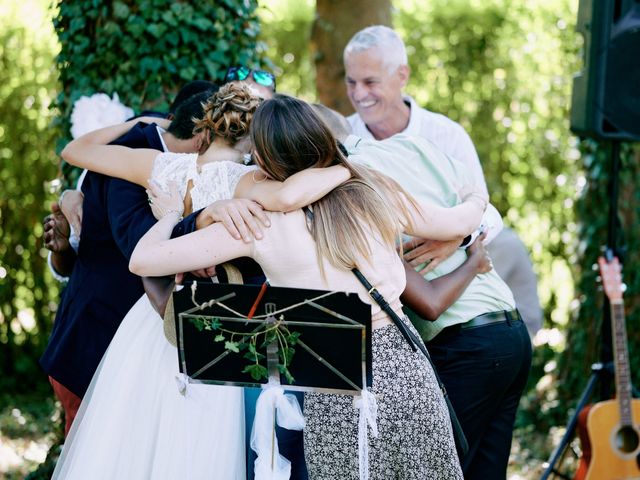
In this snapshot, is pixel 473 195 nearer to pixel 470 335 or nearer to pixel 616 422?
pixel 470 335

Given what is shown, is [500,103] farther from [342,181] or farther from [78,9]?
[342,181]

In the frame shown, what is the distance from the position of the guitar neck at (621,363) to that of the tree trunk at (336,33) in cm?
314

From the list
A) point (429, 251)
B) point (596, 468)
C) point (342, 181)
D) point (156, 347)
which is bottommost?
point (596, 468)

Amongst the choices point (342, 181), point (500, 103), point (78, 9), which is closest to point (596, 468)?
point (342, 181)

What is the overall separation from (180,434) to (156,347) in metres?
0.29

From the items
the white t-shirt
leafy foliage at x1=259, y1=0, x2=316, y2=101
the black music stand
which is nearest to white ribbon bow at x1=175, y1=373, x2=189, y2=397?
the black music stand

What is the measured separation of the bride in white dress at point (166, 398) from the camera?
2.99 metres

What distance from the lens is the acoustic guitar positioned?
384cm

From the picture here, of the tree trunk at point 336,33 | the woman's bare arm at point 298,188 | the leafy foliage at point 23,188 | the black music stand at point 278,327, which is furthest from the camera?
the leafy foliage at point 23,188

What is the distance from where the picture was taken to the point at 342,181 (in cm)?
273

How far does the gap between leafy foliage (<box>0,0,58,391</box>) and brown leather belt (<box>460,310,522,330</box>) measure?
17.5 feet

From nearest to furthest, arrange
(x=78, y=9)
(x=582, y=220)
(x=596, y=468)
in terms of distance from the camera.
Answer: (x=596, y=468) → (x=78, y=9) → (x=582, y=220)

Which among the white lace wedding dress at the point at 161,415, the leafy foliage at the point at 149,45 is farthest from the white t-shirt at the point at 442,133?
the white lace wedding dress at the point at 161,415

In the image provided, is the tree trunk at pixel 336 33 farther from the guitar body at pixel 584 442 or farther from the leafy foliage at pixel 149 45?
the guitar body at pixel 584 442
